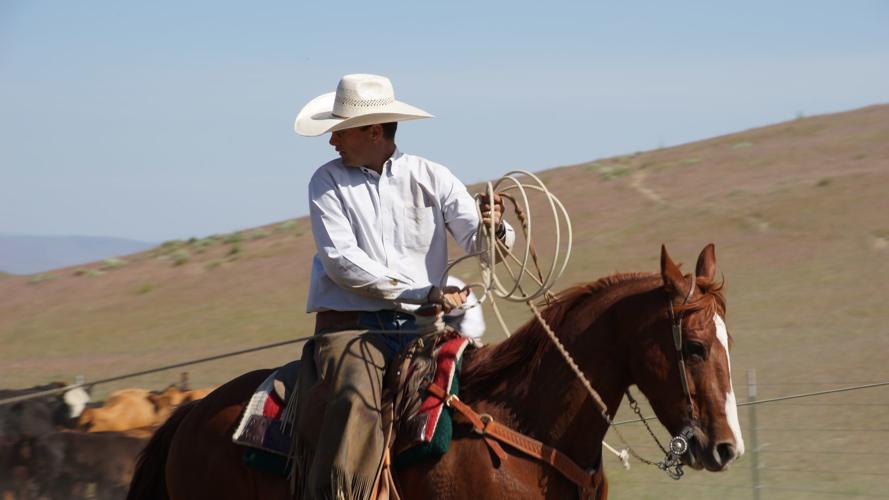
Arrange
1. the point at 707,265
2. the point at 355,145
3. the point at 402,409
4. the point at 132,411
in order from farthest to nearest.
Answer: the point at 132,411 < the point at 355,145 < the point at 402,409 < the point at 707,265

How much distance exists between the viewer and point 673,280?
441 centimetres

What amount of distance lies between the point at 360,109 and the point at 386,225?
0.57m

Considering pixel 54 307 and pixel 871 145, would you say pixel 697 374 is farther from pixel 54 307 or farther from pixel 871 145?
pixel 54 307

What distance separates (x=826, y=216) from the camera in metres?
24.5

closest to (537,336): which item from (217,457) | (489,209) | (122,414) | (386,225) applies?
(489,209)

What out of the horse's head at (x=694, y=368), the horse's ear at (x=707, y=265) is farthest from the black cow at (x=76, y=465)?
the horse's ear at (x=707, y=265)

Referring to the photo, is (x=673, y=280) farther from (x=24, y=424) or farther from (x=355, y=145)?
(x=24, y=424)

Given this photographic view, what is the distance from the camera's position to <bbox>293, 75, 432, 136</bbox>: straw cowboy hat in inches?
202

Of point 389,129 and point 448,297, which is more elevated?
point 389,129

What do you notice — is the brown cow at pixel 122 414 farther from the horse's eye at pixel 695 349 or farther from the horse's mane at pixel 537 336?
the horse's eye at pixel 695 349

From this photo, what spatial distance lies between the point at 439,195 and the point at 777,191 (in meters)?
24.2

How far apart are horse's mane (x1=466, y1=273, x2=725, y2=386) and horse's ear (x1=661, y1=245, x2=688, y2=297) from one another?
178 mm

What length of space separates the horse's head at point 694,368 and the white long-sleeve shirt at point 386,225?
104 centimetres

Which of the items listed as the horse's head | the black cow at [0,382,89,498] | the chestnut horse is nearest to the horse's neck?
the chestnut horse
